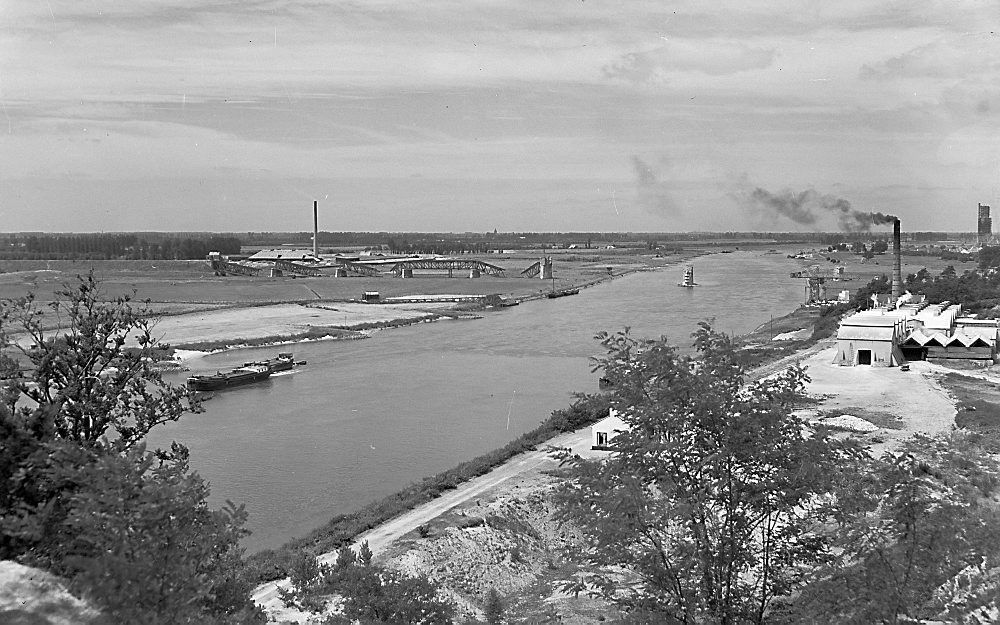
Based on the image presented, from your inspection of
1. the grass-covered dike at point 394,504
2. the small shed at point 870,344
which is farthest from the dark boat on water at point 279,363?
the small shed at point 870,344

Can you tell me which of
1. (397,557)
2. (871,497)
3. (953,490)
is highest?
(871,497)

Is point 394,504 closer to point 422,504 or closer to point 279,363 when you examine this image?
point 422,504

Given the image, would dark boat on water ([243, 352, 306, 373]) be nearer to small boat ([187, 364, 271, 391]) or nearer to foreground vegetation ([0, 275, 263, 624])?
small boat ([187, 364, 271, 391])

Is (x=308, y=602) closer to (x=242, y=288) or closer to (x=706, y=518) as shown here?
(x=706, y=518)

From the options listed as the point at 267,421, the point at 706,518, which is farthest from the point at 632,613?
the point at 267,421

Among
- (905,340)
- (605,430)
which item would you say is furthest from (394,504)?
(905,340)
